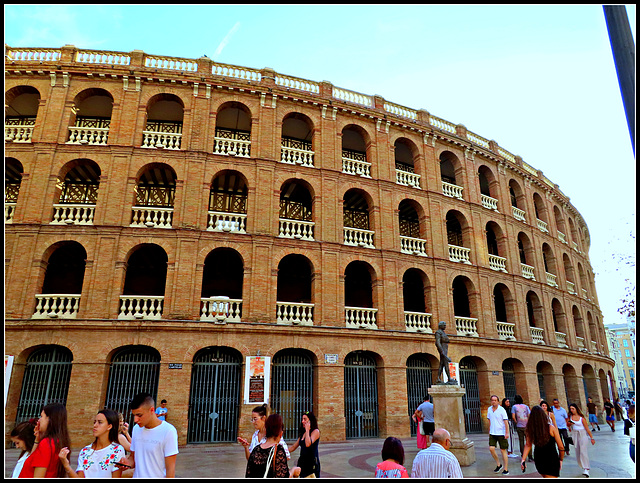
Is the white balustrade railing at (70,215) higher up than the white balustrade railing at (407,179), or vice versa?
the white balustrade railing at (407,179)

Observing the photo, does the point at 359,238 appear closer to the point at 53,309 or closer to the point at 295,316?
the point at 295,316

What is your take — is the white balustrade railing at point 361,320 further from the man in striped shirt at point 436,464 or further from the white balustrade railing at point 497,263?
the man in striped shirt at point 436,464

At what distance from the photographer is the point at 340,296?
58.0 feet

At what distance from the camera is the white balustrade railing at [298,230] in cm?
1774

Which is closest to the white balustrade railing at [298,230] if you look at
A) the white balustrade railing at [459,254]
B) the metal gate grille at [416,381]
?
the metal gate grille at [416,381]

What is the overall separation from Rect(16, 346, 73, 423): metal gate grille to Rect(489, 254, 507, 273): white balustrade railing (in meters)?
20.2

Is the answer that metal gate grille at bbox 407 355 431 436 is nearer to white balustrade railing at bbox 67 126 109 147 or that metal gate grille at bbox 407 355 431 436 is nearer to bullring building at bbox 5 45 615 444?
bullring building at bbox 5 45 615 444

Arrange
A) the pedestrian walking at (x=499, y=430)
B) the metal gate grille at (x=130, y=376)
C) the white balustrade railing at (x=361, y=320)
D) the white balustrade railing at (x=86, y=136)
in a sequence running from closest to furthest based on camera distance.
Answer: the pedestrian walking at (x=499, y=430) → the metal gate grille at (x=130, y=376) → the white balustrade railing at (x=86, y=136) → the white balustrade railing at (x=361, y=320)

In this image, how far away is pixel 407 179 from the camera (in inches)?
835

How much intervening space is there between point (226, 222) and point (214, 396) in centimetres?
688

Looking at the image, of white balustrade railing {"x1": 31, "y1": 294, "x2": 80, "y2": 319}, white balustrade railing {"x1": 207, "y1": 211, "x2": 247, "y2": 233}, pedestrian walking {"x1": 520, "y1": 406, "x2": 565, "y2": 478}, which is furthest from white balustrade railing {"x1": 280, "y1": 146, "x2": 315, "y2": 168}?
pedestrian walking {"x1": 520, "y1": 406, "x2": 565, "y2": 478}

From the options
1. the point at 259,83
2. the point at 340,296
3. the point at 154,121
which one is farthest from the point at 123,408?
the point at 259,83

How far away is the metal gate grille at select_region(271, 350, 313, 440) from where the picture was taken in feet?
52.2

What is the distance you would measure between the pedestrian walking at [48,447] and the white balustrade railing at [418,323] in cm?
1564
